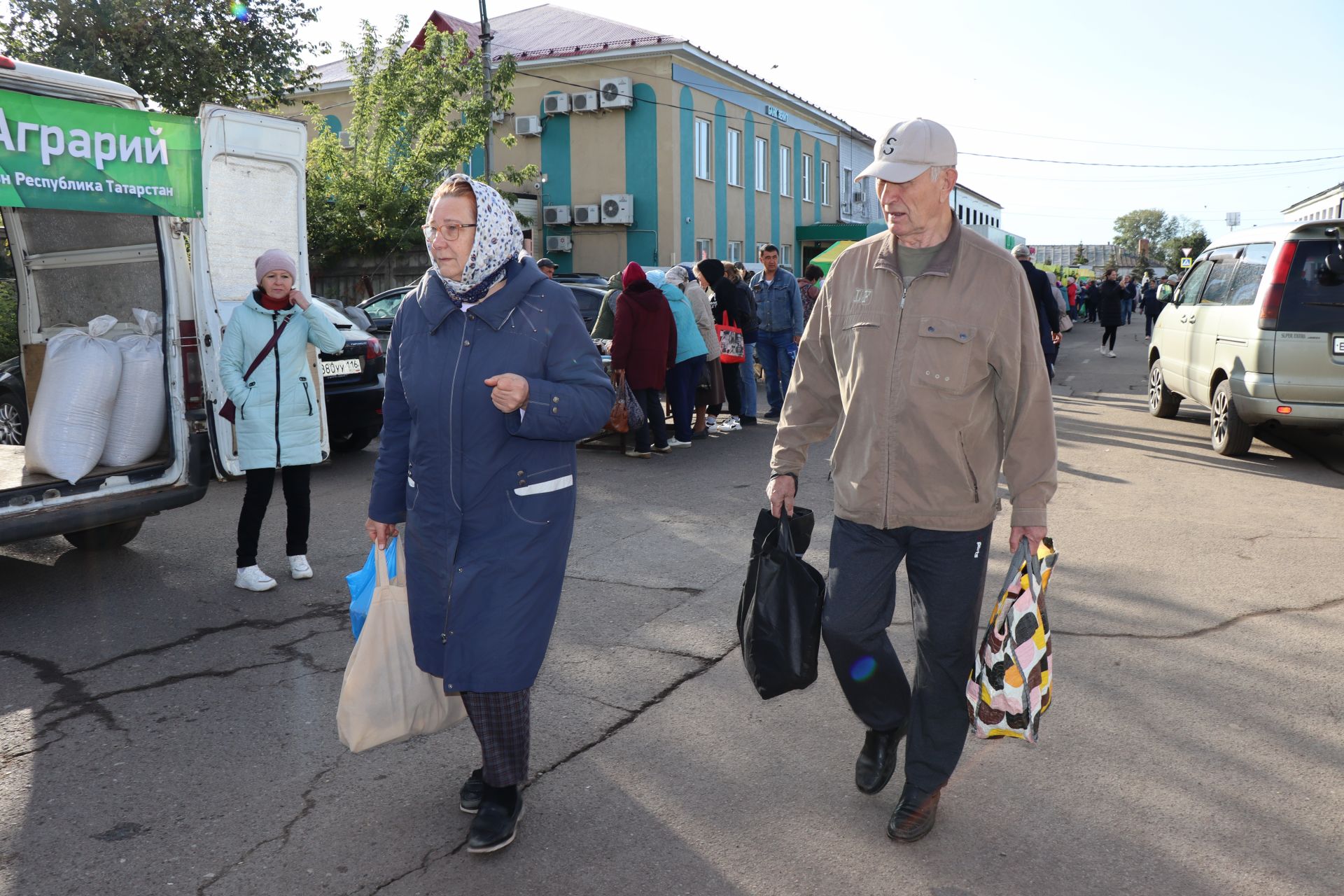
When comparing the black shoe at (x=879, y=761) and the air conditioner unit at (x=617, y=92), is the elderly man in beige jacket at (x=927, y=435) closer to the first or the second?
the black shoe at (x=879, y=761)

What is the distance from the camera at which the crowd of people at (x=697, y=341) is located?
9.87m

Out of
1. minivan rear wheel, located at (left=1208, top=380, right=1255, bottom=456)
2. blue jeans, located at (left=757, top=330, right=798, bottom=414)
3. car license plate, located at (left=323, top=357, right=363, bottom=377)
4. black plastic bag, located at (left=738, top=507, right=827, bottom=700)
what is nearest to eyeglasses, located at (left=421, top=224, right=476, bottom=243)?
black plastic bag, located at (left=738, top=507, right=827, bottom=700)

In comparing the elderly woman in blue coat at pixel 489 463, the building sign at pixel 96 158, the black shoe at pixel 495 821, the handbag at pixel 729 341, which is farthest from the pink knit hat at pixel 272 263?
the handbag at pixel 729 341

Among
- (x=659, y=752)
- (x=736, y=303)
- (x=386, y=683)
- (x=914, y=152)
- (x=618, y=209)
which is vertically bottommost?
(x=659, y=752)

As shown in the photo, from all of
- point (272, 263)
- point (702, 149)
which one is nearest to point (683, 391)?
point (272, 263)

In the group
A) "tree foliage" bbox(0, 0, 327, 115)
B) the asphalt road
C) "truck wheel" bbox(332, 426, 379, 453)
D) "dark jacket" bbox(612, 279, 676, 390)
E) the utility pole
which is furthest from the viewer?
the utility pole

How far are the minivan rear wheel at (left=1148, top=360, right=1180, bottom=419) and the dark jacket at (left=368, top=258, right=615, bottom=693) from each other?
10733 millimetres

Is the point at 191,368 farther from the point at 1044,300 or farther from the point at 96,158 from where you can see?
the point at 1044,300

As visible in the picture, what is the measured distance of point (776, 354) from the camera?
39.8ft

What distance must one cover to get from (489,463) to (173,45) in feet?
60.7

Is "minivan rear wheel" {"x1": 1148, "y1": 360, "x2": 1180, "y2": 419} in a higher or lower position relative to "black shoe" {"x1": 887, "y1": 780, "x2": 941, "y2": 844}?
higher

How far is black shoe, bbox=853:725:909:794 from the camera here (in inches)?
133

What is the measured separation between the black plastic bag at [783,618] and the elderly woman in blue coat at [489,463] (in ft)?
1.93

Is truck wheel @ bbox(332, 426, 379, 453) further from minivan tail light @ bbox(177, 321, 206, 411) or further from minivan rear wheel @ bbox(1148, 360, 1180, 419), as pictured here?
minivan rear wheel @ bbox(1148, 360, 1180, 419)
